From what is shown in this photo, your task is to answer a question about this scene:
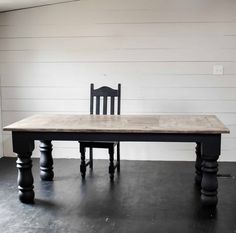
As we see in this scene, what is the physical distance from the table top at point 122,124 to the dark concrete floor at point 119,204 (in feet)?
2.29

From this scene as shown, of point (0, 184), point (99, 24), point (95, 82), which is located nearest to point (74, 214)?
point (0, 184)

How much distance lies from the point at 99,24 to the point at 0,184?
7.41ft

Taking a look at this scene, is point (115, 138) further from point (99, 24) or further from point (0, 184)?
point (99, 24)

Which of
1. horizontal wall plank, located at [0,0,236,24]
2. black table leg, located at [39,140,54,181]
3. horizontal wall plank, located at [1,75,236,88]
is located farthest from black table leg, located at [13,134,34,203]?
horizontal wall plank, located at [0,0,236,24]

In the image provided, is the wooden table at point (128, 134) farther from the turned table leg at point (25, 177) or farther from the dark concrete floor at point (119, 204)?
the dark concrete floor at point (119, 204)

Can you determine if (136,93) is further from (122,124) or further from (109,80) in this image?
(122,124)

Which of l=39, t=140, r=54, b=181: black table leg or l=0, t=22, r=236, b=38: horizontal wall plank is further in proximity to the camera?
l=0, t=22, r=236, b=38: horizontal wall plank

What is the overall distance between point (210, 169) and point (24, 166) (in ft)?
5.30

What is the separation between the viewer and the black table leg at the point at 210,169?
109 inches

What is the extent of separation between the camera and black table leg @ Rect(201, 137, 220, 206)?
2.76m

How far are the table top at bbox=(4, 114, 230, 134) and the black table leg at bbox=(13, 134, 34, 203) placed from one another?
5.2 inches

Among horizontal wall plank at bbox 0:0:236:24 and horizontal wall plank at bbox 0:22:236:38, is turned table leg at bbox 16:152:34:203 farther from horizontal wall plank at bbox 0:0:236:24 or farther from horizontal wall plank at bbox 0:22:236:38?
horizontal wall plank at bbox 0:0:236:24

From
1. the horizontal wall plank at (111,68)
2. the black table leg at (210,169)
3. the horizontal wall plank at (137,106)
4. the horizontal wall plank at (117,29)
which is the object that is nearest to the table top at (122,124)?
the black table leg at (210,169)

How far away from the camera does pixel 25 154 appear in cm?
299
